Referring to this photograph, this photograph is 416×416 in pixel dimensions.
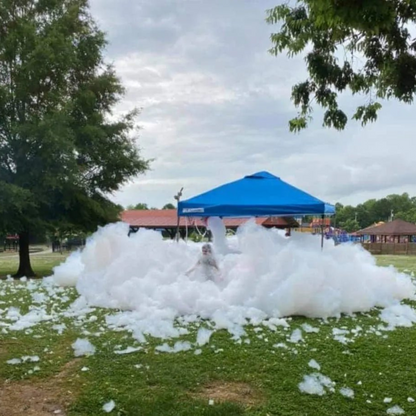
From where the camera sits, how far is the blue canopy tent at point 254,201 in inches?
313

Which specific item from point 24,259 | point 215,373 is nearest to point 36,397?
point 215,373

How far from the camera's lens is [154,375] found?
13.0ft

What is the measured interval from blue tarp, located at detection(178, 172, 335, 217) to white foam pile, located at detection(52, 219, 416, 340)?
54 centimetres

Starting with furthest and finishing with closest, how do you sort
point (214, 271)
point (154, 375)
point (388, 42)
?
point (214, 271) → point (388, 42) → point (154, 375)

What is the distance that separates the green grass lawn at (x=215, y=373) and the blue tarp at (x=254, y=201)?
2880 mm

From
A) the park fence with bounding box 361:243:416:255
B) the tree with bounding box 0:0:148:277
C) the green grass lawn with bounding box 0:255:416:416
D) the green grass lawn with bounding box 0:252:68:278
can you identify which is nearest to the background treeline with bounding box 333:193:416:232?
the park fence with bounding box 361:243:416:255

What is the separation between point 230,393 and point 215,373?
37cm


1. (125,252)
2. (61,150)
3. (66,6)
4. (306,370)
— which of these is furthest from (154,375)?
(66,6)

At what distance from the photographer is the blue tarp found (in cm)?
795

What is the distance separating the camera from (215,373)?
402cm

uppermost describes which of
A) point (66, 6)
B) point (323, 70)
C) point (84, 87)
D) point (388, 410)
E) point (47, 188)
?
point (66, 6)

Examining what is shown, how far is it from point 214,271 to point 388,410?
4.14m

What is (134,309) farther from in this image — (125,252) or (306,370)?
(306,370)

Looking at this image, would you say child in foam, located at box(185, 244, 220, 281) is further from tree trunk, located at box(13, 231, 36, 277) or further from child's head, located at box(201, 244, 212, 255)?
tree trunk, located at box(13, 231, 36, 277)
